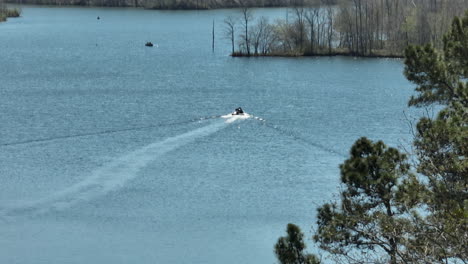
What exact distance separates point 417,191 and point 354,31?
66.2m

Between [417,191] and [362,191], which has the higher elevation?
[417,191]

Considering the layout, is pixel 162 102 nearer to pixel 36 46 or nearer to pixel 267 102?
pixel 267 102

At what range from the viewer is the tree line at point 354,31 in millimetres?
78625

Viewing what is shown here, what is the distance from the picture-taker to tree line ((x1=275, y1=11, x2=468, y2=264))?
47.4 feet

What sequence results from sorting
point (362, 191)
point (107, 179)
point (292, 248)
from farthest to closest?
point (107, 179) < point (362, 191) < point (292, 248)

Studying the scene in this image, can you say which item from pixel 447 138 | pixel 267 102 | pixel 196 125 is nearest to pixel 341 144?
pixel 196 125

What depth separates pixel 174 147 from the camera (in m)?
42.5

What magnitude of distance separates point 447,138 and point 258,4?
369ft

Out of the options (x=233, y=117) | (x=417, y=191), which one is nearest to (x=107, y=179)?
(x=233, y=117)

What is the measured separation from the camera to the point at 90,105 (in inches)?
2116

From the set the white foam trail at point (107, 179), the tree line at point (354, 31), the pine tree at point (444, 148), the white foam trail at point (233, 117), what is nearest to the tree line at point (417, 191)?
the pine tree at point (444, 148)

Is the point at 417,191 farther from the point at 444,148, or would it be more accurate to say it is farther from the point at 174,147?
the point at 174,147

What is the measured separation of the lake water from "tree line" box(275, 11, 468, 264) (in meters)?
8.33

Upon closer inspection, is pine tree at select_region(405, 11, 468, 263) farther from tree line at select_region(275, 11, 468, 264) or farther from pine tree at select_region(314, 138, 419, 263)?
pine tree at select_region(314, 138, 419, 263)
